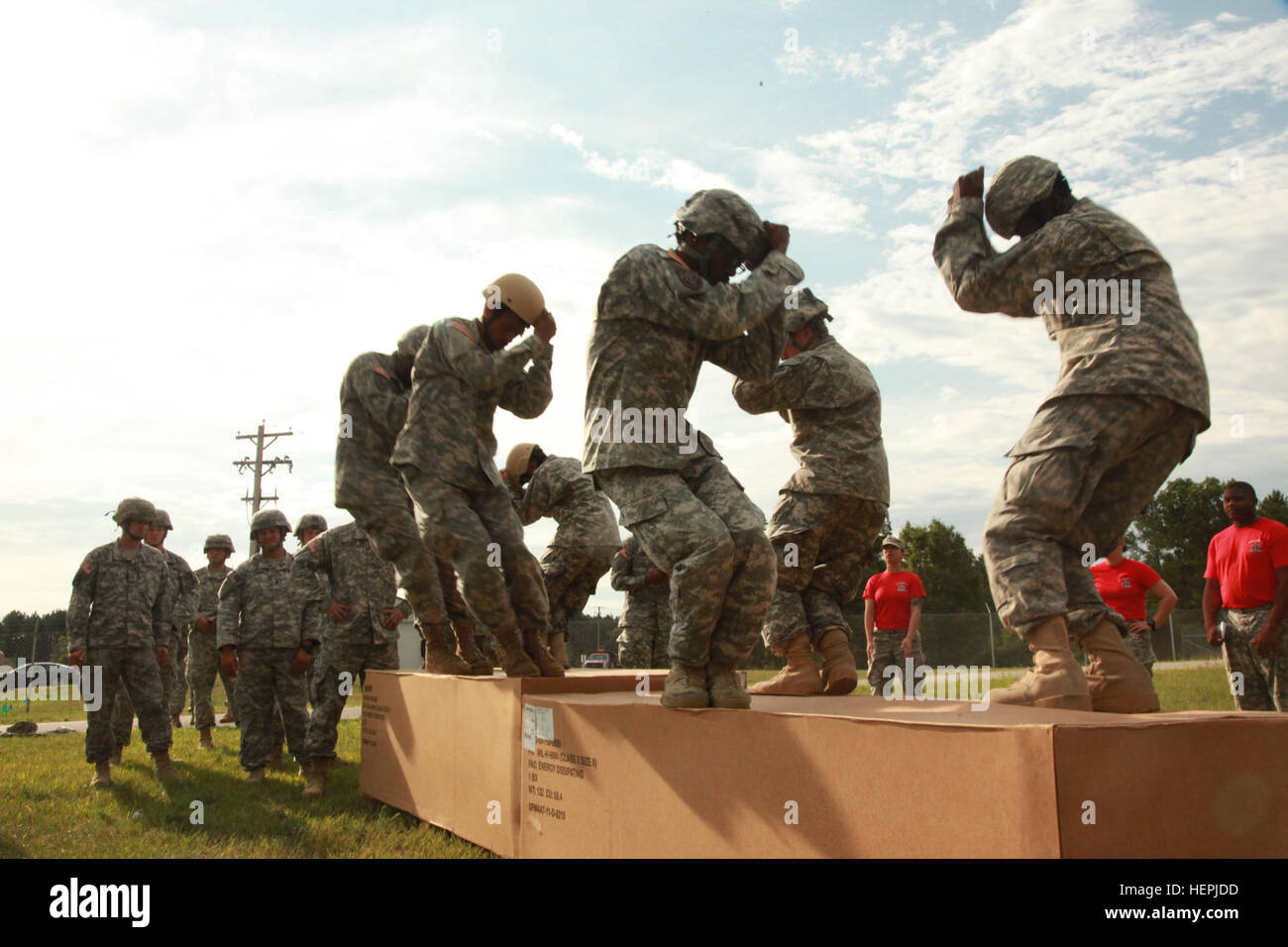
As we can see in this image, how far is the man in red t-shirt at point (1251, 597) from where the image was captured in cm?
604

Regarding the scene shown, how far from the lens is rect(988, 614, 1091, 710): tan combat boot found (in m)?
3.19

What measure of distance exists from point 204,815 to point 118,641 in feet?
8.18

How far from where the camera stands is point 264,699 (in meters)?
7.43

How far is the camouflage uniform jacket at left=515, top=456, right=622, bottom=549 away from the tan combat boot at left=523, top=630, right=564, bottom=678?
7.57 feet

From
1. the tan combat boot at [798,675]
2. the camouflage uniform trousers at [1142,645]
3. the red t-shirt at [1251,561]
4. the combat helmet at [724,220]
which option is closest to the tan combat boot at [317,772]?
the tan combat boot at [798,675]

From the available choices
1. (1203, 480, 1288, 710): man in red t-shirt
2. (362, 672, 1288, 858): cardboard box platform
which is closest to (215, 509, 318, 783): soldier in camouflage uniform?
(362, 672, 1288, 858): cardboard box platform

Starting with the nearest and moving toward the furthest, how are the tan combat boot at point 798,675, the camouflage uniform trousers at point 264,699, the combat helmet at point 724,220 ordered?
1. the combat helmet at point 724,220
2. the tan combat boot at point 798,675
3. the camouflage uniform trousers at point 264,699

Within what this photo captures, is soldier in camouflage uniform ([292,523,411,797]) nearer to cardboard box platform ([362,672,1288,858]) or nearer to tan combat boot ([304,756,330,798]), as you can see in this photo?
tan combat boot ([304,756,330,798])

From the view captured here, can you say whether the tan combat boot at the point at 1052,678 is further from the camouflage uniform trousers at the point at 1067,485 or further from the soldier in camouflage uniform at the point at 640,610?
the soldier in camouflage uniform at the point at 640,610

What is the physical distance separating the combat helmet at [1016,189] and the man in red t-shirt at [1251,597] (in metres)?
3.76

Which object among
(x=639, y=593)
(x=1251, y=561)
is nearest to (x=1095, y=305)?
(x=1251, y=561)

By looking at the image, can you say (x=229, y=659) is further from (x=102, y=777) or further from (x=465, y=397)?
(x=465, y=397)

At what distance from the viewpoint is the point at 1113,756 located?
2.28 meters

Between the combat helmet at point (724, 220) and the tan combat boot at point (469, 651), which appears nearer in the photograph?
the combat helmet at point (724, 220)
